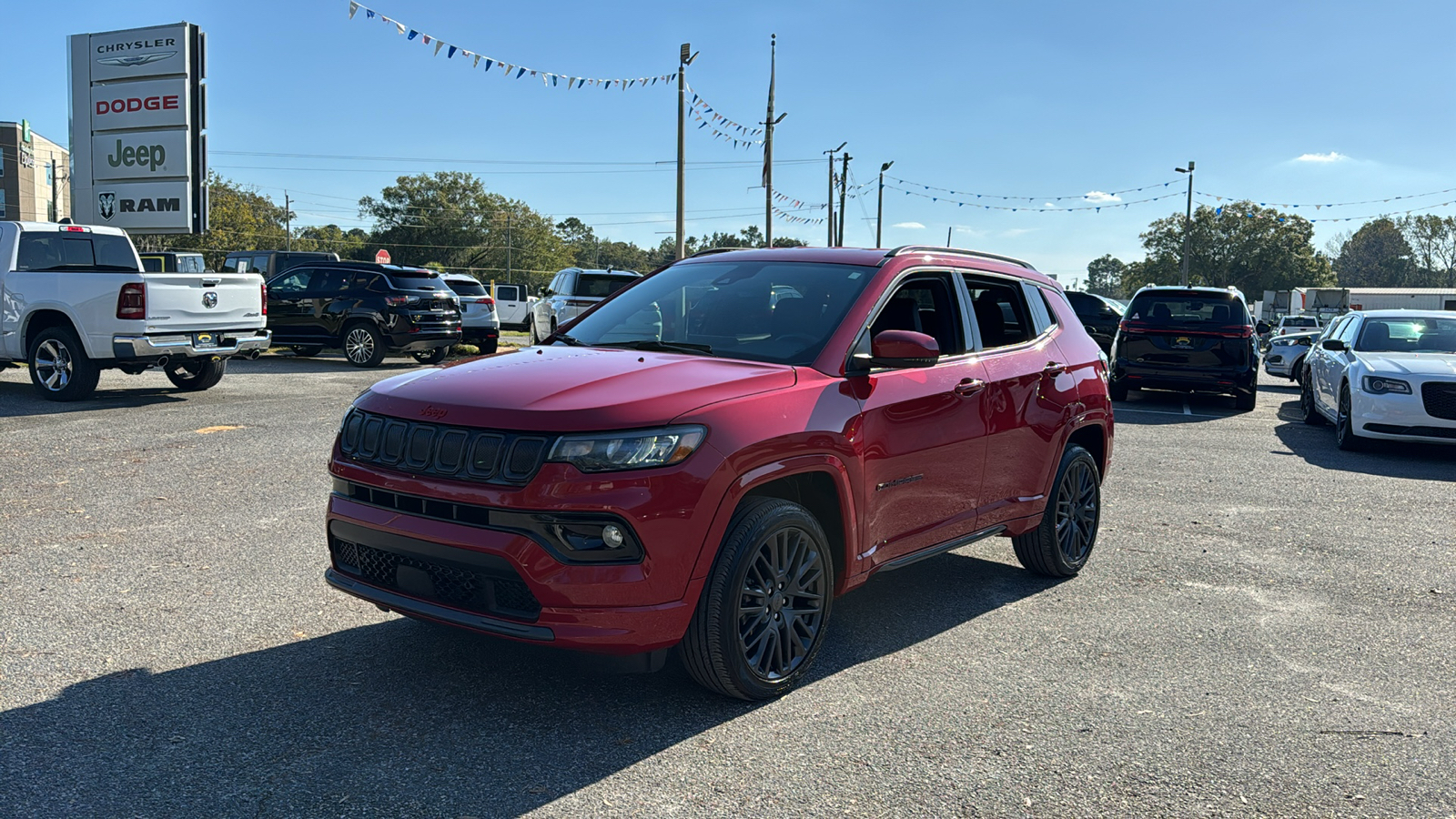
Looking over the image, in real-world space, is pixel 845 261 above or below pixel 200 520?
above

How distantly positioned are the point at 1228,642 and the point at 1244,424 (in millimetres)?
10241

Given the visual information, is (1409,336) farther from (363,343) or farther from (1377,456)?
(363,343)

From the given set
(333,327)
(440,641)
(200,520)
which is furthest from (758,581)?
(333,327)

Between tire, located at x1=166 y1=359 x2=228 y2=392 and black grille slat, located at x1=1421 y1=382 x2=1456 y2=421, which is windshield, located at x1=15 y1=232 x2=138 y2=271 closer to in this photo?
tire, located at x1=166 y1=359 x2=228 y2=392

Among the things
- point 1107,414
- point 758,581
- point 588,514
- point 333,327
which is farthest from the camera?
point 333,327

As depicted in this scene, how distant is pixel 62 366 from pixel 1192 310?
48.3 feet

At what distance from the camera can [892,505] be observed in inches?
180

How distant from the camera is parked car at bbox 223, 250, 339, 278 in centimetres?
2578

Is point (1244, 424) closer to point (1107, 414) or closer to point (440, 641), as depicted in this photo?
point (1107, 414)

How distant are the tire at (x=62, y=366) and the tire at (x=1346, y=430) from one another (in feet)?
45.1

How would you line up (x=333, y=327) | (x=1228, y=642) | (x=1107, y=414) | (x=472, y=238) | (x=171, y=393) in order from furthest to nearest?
1. (x=472, y=238)
2. (x=333, y=327)
3. (x=171, y=393)
4. (x=1107, y=414)
5. (x=1228, y=642)

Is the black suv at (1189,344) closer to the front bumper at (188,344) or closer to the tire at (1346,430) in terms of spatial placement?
the tire at (1346,430)

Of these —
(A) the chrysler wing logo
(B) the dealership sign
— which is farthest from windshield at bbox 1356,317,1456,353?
(A) the chrysler wing logo

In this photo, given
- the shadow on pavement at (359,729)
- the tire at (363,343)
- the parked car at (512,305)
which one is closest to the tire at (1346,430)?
the shadow on pavement at (359,729)
